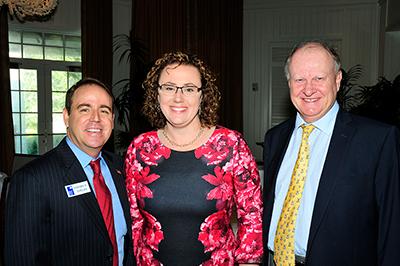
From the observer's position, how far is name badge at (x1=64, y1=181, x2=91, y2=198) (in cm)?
147

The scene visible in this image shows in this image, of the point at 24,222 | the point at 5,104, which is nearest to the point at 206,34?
the point at 5,104

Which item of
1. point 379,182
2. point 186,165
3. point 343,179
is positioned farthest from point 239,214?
point 379,182

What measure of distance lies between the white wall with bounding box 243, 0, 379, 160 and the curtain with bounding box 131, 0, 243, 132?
1.12ft

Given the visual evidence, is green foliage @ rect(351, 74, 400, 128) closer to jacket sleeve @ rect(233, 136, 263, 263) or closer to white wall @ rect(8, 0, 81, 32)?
jacket sleeve @ rect(233, 136, 263, 263)

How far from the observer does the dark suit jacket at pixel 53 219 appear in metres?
1.36

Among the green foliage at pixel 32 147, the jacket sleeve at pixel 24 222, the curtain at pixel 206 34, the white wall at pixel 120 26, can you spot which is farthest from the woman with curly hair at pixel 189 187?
the green foliage at pixel 32 147

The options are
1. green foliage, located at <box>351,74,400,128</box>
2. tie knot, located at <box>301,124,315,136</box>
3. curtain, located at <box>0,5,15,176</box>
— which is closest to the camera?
tie knot, located at <box>301,124,315,136</box>

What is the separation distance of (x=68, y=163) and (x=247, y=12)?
25.8 feet

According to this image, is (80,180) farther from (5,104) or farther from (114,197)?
(5,104)

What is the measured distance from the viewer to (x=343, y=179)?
1.48 metres

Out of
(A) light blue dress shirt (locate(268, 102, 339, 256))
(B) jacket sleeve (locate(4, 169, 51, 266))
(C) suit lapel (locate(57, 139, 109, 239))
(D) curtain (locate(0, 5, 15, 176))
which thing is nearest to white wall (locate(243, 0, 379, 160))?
(D) curtain (locate(0, 5, 15, 176))

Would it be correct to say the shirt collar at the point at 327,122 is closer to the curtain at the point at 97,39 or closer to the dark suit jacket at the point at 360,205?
the dark suit jacket at the point at 360,205

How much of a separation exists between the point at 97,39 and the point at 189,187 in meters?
6.20

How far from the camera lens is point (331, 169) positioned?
1513 mm
